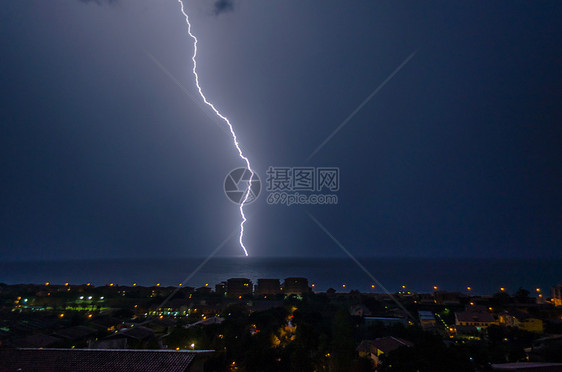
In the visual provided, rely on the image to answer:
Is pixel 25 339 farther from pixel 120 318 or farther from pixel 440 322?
pixel 440 322

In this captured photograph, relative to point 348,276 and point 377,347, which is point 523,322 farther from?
point 348,276

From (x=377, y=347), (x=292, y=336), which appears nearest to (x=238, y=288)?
(x=292, y=336)

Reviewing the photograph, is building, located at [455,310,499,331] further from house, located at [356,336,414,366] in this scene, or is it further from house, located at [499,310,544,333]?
Answer: house, located at [356,336,414,366]

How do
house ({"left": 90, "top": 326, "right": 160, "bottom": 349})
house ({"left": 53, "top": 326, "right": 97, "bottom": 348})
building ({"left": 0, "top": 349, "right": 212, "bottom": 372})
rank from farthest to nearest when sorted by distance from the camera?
1. house ({"left": 53, "top": 326, "right": 97, "bottom": 348})
2. house ({"left": 90, "top": 326, "right": 160, "bottom": 349})
3. building ({"left": 0, "top": 349, "right": 212, "bottom": 372})

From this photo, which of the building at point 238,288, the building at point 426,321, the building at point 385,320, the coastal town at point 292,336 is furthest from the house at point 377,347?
the building at point 238,288

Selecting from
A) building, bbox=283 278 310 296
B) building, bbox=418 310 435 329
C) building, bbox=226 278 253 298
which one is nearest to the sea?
building, bbox=283 278 310 296

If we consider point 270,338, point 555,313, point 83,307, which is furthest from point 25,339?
point 555,313

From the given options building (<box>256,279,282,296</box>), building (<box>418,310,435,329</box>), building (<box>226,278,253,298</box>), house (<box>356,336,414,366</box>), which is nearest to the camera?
house (<box>356,336,414,366</box>)
